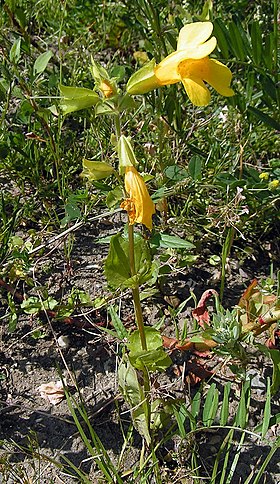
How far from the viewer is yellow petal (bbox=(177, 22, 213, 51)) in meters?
1.34

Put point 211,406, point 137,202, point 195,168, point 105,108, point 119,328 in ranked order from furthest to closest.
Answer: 1. point 195,168
2. point 119,328
3. point 211,406
4. point 105,108
5. point 137,202

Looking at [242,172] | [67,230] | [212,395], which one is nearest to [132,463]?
[212,395]

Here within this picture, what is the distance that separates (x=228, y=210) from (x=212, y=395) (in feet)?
2.03

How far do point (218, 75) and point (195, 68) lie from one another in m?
0.06

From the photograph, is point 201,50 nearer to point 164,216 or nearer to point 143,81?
point 143,81

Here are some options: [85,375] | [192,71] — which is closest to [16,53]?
[192,71]

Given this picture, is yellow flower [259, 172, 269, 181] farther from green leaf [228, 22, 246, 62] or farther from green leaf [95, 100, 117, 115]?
green leaf [95, 100, 117, 115]

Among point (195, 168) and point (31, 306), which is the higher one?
point (195, 168)

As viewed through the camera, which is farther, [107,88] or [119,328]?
[119,328]

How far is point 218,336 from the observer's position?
1675 mm

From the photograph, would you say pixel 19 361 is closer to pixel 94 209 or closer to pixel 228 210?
pixel 94 209

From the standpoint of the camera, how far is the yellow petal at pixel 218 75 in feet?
4.40

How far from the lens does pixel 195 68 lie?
134 cm

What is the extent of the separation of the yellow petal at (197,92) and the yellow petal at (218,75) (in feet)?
0.10
